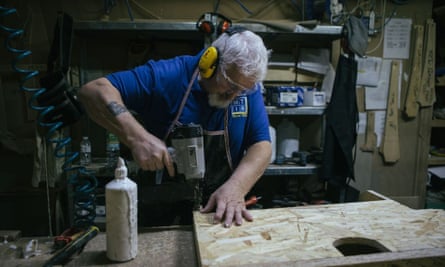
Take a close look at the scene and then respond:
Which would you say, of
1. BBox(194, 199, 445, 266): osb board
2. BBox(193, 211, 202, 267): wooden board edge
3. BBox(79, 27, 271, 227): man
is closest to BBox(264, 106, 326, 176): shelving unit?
BBox(79, 27, 271, 227): man

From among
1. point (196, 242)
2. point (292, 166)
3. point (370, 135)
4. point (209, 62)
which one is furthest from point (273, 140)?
point (196, 242)

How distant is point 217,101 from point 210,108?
61 mm

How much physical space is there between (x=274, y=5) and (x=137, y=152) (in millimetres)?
2254

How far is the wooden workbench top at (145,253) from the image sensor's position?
938mm

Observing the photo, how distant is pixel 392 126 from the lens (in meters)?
3.00

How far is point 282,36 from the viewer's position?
268cm

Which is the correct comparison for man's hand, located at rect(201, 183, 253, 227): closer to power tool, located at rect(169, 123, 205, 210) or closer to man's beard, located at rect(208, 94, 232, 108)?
power tool, located at rect(169, 123, 205, 210)

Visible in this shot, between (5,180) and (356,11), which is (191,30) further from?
(5,180)

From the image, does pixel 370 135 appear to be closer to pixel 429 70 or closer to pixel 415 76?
pixel 415 76

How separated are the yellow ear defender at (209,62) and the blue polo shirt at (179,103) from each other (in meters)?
0.15

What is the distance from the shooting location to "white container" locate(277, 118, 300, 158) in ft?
9.16

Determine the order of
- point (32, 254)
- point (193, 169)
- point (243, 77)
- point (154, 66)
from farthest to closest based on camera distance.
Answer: point (154, 66)
point (243, 77)
point (193, 169)
point (32, 254)

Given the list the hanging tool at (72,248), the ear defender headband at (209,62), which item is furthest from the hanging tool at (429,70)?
the hanging tool at (72,248)

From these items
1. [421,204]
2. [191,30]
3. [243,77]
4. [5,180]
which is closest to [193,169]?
[243,77]
